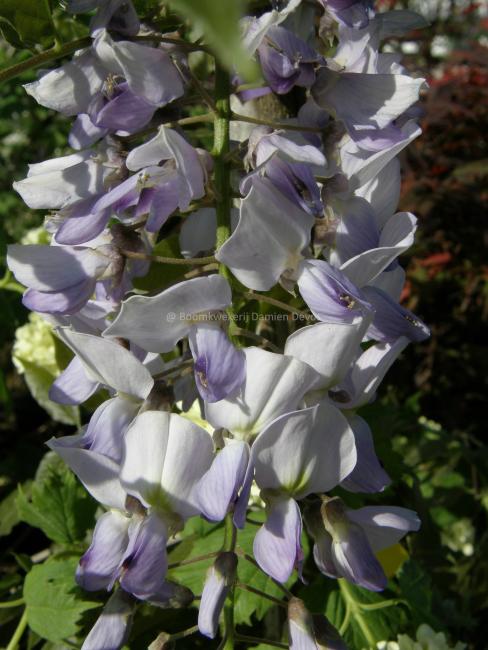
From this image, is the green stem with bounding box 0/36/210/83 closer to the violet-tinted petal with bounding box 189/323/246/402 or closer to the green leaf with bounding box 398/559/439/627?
the violet-tinted petal with bounding box 189/323/246/402

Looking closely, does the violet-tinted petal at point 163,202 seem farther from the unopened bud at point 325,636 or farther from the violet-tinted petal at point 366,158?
the unopened bud at point 325,636

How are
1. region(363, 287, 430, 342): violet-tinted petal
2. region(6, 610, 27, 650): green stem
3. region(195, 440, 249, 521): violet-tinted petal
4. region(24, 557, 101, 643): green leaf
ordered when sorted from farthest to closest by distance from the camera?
region(6, 610, 27, 650): green stem, region(24, 557, 101, 643): green leaf, region(363, 287, 430, 342): violet-tinted petal, region(195, 440, 249, 521): violet-tinted petal

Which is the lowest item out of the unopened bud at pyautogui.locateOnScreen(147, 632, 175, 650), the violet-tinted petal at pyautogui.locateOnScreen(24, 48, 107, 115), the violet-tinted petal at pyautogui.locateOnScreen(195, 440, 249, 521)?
the unopened bud at pyautogui.locateOnScreen(147, 632, 175, 650)

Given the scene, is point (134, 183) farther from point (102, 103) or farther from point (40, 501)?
point (40, 501)

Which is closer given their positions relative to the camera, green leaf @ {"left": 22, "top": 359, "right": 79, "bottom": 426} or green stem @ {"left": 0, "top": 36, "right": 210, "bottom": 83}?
green stem @ {"left": 0, "top": 36, "right": 210, "bottom": 83}

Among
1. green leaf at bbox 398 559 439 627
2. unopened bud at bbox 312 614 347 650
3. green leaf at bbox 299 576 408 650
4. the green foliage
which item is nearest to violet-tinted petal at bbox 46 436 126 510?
unopened bud at bbox 312 614 347 650

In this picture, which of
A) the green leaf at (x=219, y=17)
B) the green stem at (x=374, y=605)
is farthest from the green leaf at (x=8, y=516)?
the green leaf at (x=219, y=17)
